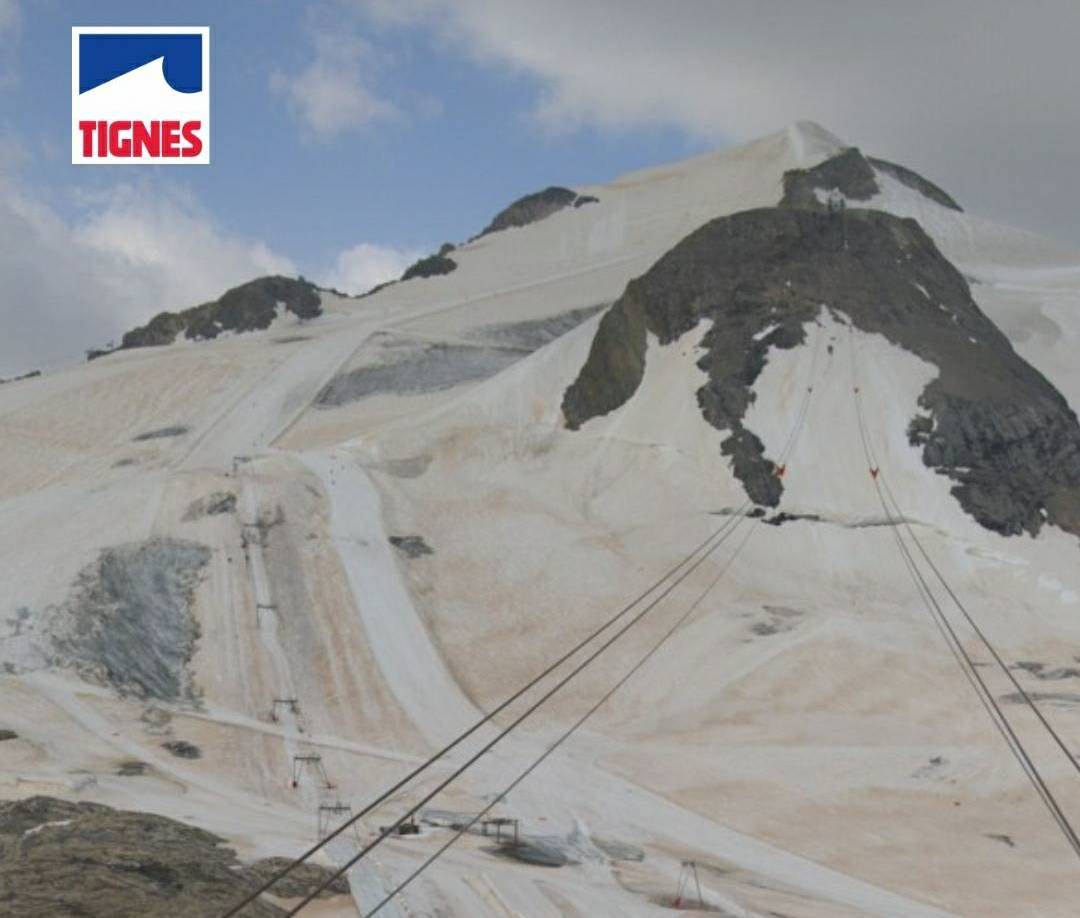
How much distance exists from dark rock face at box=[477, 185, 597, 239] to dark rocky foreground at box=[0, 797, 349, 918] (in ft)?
329

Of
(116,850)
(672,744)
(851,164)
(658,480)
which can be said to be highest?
(851,164)

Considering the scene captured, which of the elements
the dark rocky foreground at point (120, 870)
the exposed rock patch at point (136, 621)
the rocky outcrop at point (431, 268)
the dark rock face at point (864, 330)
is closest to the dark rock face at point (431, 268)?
the rocky outcrop at point (431, 268)

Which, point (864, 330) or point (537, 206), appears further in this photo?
point (537, 206)

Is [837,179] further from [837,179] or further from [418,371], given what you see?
[418,371]

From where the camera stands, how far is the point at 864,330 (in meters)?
60.4

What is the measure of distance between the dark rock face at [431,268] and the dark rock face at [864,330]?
43.2 m

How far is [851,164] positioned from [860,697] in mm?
67592

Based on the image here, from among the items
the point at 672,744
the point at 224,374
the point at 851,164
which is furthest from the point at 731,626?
the point at 851,164

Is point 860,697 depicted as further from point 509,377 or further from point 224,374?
point 224,374

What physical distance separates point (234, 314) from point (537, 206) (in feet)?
114

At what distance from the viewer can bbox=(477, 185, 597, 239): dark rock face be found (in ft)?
387

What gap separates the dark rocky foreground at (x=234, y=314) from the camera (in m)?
92.0

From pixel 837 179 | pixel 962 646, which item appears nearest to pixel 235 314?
pixel 837 179

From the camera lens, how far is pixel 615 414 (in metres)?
58.8
